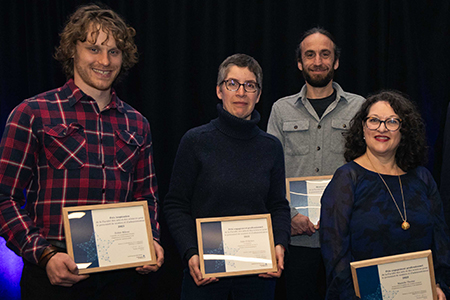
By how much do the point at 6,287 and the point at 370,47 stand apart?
4135mm

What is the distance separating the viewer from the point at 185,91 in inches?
143

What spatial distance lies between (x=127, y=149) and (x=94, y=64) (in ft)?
1.50

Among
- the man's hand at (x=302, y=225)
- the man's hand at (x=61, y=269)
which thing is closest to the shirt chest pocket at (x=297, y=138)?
the man's hand at (x=302, y=225)

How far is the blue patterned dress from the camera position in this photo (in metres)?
1.89

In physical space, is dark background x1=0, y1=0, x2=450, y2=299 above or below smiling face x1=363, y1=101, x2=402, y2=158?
above

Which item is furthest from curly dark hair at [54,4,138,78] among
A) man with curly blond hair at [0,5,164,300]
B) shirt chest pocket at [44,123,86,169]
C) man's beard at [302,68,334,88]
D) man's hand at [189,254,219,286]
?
man's beard at [302,68,334,88]

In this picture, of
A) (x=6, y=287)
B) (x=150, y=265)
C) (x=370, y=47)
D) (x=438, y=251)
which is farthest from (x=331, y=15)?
(x=6, y=287)

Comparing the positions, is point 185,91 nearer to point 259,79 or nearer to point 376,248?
point 259,79

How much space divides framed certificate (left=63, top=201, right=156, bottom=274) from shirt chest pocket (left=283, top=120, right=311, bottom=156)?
1270 millimetres

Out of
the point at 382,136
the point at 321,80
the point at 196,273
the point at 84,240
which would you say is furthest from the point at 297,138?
the point at 84,240

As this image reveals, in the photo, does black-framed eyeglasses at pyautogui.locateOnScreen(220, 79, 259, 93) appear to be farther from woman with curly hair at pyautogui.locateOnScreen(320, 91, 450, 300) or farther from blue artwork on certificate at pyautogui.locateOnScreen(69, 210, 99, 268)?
blue artwork on certificate at pyautogui.locateOnScreen(69, 210, 99, 268)

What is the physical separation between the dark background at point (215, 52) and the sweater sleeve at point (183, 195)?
62.8 inches

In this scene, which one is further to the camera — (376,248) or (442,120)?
(442,120)

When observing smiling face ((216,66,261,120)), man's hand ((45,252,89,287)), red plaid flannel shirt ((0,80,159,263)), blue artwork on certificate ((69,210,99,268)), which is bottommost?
man's hand ((45,252,89,287))
